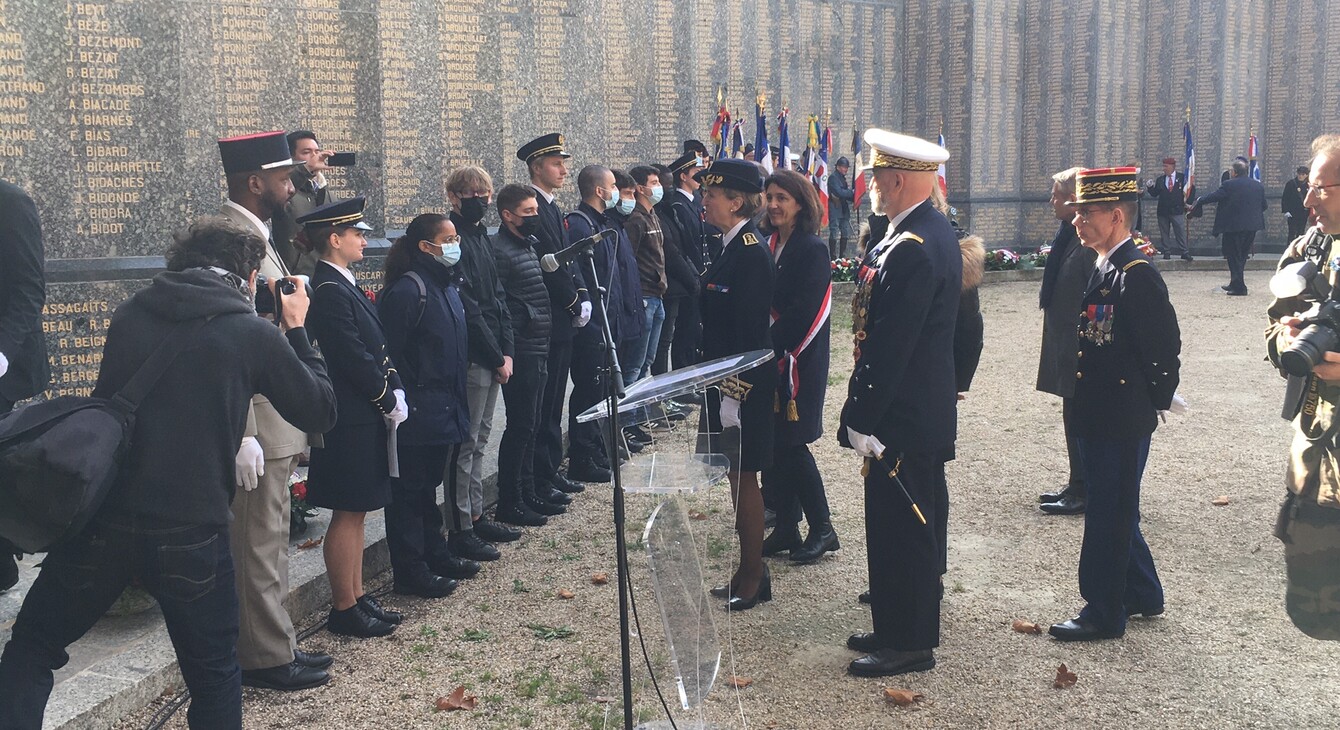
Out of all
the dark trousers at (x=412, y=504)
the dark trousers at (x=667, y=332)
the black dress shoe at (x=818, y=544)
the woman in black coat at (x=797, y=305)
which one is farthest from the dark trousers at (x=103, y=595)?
the dark trousers at (x=667, y=332)

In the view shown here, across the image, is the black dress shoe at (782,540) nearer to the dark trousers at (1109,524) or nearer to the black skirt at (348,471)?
the dark trousers at (1109,524)

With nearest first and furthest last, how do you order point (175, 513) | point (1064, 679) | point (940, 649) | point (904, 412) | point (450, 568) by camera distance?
point (175, 513) < point (1064, 679) < point (904, 412) < point (940, 649) < point (450, 568)

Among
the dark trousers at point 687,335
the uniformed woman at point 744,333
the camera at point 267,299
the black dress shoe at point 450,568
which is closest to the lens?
the camera at point 267,299

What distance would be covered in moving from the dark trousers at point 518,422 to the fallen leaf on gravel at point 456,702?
2387 mm

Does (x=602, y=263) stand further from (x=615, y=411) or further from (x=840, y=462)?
(x=615, y=411)

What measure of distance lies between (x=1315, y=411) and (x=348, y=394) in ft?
11.7

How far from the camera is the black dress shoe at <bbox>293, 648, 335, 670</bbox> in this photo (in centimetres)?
452

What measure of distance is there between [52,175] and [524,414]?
3.23m

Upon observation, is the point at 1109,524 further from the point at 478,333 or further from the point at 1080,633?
the point at 478,333

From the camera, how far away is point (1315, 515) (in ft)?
12.1

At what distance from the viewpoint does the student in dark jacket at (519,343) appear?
6648mm

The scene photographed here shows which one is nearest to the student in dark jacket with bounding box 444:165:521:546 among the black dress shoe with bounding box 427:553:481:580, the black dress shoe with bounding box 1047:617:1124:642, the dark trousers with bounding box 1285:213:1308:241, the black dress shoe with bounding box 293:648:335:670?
the black dress shoe with bounding box 427:553:481:580

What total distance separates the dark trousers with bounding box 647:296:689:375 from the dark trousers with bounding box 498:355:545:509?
3071mm

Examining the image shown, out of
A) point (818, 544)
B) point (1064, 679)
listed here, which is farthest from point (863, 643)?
point (818, 544)
